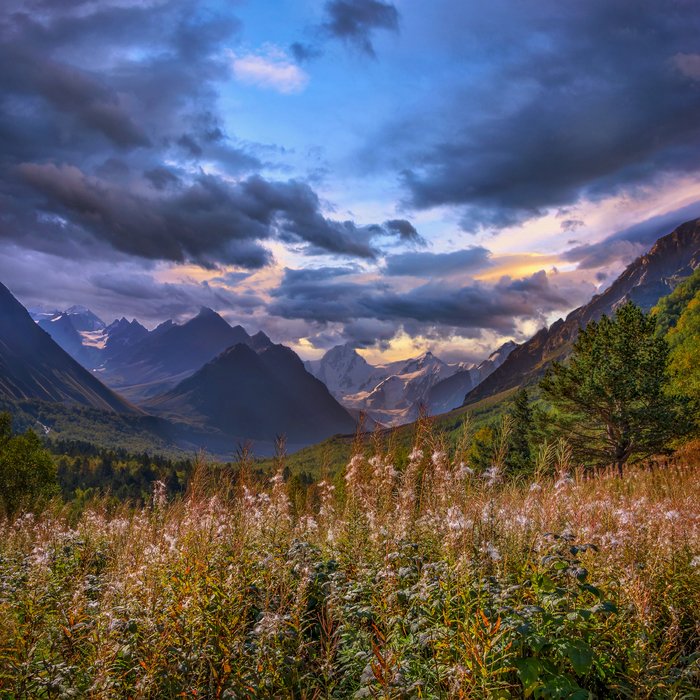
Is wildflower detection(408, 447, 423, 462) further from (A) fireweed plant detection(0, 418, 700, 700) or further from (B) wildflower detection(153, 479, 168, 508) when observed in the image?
(B) wildflower detection(153, 479, 168, 508)

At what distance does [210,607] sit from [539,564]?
11.1ft

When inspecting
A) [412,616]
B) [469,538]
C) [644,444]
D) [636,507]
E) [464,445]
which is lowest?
[644,444]

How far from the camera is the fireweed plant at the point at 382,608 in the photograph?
9.80 feet

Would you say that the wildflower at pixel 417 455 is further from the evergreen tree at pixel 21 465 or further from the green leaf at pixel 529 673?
the evergreen tree at pixel 21 465

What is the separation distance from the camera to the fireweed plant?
9.80 feet

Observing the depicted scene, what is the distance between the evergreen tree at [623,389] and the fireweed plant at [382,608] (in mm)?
18433

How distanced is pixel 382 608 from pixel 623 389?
77.2 ft

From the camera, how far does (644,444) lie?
904 inches

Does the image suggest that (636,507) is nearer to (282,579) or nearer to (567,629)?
(567,629)

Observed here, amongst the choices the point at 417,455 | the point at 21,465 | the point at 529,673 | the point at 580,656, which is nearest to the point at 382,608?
the point at 529,673

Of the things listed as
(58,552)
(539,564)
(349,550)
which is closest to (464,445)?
(539,564)

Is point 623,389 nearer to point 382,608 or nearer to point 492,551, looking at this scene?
point 492,551

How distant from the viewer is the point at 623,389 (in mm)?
21594

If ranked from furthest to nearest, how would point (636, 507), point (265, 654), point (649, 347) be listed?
point (649, 347), point (636, 507), point (265, 654)
